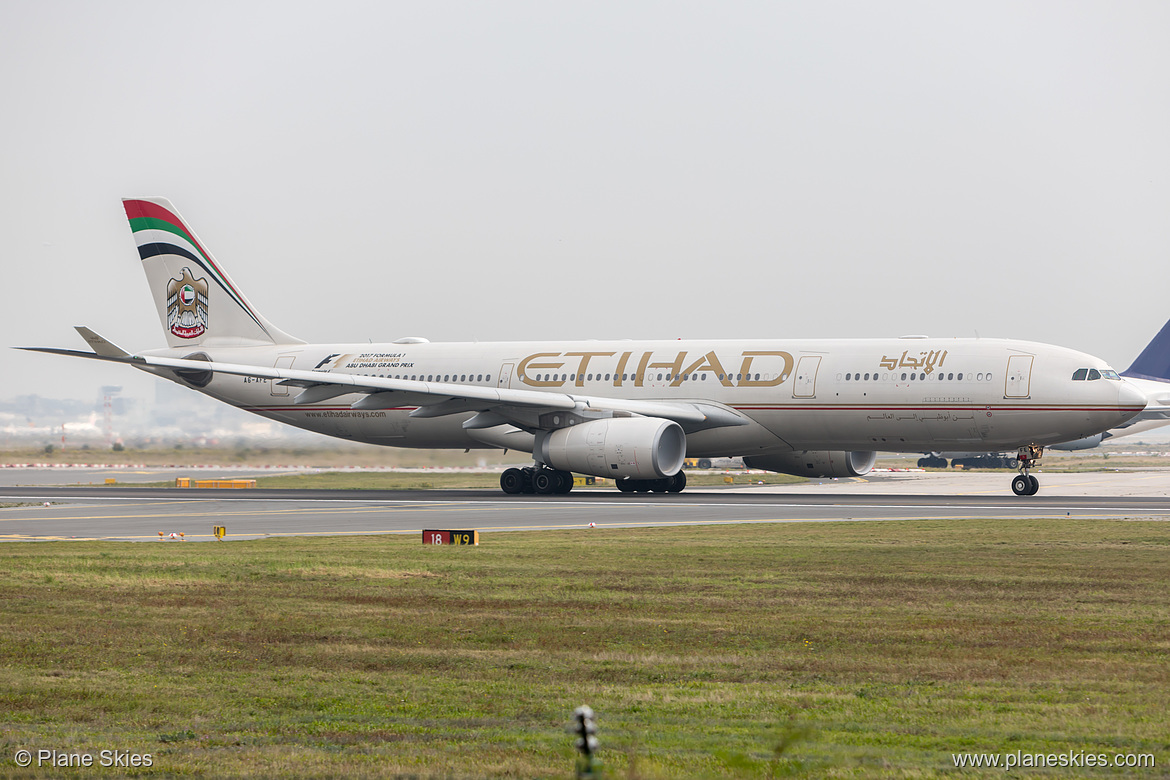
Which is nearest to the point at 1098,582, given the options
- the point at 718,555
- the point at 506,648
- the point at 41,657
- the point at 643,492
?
the point at 718,555

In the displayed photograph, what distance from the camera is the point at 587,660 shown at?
394 inches

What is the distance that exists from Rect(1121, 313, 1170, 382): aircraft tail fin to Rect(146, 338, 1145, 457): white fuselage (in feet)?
116

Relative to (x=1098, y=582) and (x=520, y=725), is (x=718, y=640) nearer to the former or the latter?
(x=520, y=725)

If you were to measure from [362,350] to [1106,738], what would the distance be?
3623 centimetres

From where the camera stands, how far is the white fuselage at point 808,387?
32.6 meters

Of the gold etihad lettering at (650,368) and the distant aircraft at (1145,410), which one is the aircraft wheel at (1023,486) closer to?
the distant aircraft at (1145,410)

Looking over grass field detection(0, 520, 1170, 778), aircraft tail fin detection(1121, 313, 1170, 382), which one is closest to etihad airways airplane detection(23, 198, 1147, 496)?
grass field detection(0, 520, 1170, 778)

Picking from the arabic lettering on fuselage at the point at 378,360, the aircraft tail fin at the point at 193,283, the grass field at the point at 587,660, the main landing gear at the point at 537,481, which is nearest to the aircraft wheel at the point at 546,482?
the main landing gear at the point at 537,481

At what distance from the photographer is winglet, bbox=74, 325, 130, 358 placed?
34781 mm

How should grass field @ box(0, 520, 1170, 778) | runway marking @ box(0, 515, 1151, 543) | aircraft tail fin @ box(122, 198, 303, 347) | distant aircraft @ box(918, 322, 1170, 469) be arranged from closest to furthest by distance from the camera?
grass field @ box(0, 520, 1170, 778), runway marking @ box(0, 515, 1151, 543), aircraft tail fin @ box(122, 198, 303, 347), distant aircraft @ box(918, 322, 1170, 469)

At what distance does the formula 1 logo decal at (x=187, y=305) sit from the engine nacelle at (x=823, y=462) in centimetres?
1898

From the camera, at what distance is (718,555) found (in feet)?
59.0

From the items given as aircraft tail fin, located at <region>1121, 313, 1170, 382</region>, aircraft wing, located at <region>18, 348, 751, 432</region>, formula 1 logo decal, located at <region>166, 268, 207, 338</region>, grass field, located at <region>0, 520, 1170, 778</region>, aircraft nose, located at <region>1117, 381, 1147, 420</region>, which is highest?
aircraft tail fin, located at <region>1121, 313, 1170, 382</region>

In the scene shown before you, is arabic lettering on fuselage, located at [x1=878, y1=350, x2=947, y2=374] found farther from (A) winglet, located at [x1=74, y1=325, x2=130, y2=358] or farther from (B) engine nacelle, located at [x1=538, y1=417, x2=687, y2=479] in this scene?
(A) winglet, located at [x1=74, y1=325, x2=130, y2=358]
